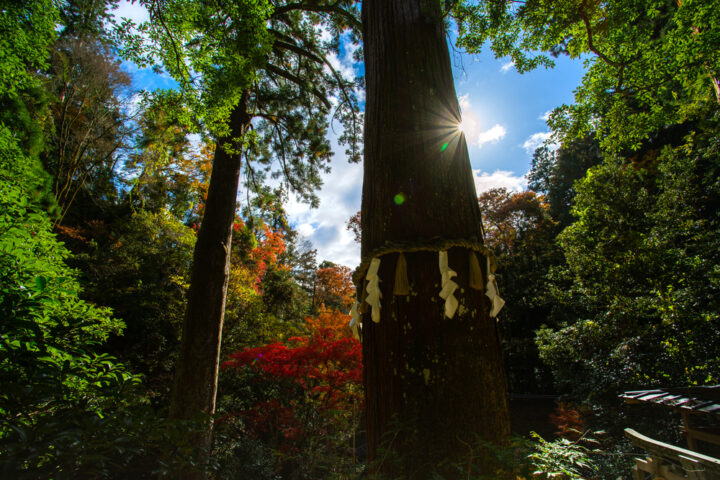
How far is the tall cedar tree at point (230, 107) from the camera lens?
277 cm

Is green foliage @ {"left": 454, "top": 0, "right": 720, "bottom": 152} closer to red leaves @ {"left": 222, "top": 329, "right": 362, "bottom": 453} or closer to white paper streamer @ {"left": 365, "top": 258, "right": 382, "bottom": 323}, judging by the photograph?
white paper streamer @ {"left": 365, "top": 258, "right": 382, "bottom": 323}

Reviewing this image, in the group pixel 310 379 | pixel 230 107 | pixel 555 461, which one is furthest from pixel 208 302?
pixel 555 461

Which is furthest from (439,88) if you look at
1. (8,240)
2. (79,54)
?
(79,54)

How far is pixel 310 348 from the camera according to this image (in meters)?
5.47

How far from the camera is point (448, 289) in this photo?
112 cm

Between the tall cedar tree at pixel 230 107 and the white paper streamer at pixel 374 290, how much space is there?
3.14 feet

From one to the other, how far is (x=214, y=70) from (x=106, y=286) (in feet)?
A: 25.2

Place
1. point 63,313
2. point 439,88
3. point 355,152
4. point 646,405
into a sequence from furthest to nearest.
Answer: point 355,152 → point 646,405 → point 63,313 → point 439,88

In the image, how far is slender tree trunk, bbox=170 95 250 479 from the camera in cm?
346

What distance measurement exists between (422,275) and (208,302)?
11.3 feet

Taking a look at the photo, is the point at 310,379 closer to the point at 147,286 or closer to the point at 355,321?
the point at 147,286

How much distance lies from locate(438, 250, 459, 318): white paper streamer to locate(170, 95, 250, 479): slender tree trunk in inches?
123

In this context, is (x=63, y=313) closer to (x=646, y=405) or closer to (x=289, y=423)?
(x=289, y=423)

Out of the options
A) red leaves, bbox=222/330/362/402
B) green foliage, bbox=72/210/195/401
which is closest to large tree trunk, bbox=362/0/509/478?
red leaves, bbox=222/330/362/402
